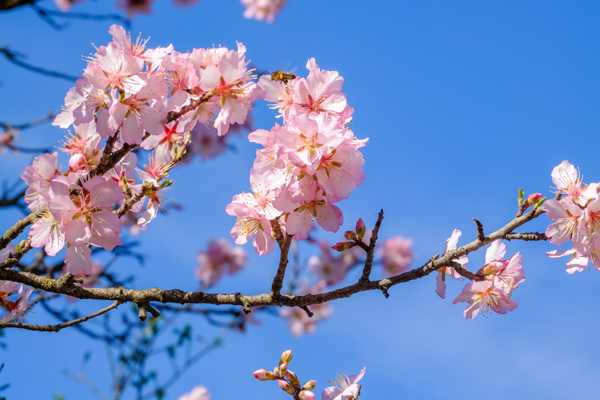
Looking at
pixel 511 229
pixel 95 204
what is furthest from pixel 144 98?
pixel 511 229

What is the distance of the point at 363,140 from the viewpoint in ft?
6.38

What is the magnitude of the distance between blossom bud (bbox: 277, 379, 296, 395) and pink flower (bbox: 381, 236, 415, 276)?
560 centimetres

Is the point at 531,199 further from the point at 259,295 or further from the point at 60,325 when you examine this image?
the point at 60,325

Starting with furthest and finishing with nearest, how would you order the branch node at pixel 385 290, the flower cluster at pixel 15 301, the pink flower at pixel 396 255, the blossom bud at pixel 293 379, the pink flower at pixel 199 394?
the pink flower at pixel 396 255 < the pink flower at pixel 199 394 < the flower cluster at pixel 15 301 < the blossom bud at pixel 293 379 < the branch node at pixel 385 290

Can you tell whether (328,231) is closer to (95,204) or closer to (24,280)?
(95,204)

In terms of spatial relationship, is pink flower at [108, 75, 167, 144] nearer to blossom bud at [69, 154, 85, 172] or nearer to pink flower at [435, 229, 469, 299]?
blossom bud at [69, 154, 85, 172]

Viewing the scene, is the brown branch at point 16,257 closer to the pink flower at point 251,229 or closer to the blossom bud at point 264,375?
the pink flower at point 251,229

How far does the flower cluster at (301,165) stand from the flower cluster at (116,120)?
272mm

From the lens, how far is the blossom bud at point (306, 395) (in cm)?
252

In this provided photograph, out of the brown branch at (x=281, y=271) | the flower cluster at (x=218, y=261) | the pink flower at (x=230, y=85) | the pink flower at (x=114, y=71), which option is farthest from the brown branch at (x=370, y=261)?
the flower cluster at (x=218, y=261)

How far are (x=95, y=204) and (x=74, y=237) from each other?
0.17m

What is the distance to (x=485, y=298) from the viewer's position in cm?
229

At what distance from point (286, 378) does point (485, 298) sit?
122 centimetres

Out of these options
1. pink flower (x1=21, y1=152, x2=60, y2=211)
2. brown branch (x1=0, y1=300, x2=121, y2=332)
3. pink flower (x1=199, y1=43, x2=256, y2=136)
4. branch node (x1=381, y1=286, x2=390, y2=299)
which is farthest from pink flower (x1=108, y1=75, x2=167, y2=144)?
branch node (x1=381, y1=286, x2=390, y2=299)
